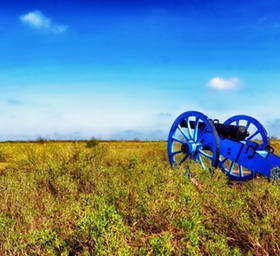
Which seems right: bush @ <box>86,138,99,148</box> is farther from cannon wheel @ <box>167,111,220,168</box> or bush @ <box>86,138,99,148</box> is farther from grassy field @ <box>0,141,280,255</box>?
grassy field @ <box>0,141,280,255</box>

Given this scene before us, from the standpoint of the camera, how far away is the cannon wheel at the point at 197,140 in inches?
351

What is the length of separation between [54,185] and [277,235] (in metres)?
4.00

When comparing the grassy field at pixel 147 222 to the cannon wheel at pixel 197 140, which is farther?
the cannon wheel at pixel 197 140

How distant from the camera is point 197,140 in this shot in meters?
9.62

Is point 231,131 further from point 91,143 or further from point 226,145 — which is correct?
point 91,143

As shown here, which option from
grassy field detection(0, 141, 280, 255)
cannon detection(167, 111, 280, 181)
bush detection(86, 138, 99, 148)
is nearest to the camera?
grassy field detection(0, 141, 280, 255)

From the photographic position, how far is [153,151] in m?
15.2

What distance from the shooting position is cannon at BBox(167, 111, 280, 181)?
8250 millimetres

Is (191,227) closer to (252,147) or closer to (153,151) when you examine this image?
(252,147)

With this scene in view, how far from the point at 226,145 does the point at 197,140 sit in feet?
2.79

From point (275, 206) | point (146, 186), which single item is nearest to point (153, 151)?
point (146, 186)

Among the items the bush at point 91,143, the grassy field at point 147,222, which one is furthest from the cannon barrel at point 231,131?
the bush at point 91,143

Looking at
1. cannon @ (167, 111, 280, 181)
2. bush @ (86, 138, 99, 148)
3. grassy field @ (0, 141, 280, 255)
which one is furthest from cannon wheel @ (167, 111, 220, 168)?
bush @ (86, 138, 99, 148)

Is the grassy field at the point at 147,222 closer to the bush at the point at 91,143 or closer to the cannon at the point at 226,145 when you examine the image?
the cannon at the point at 226,145
